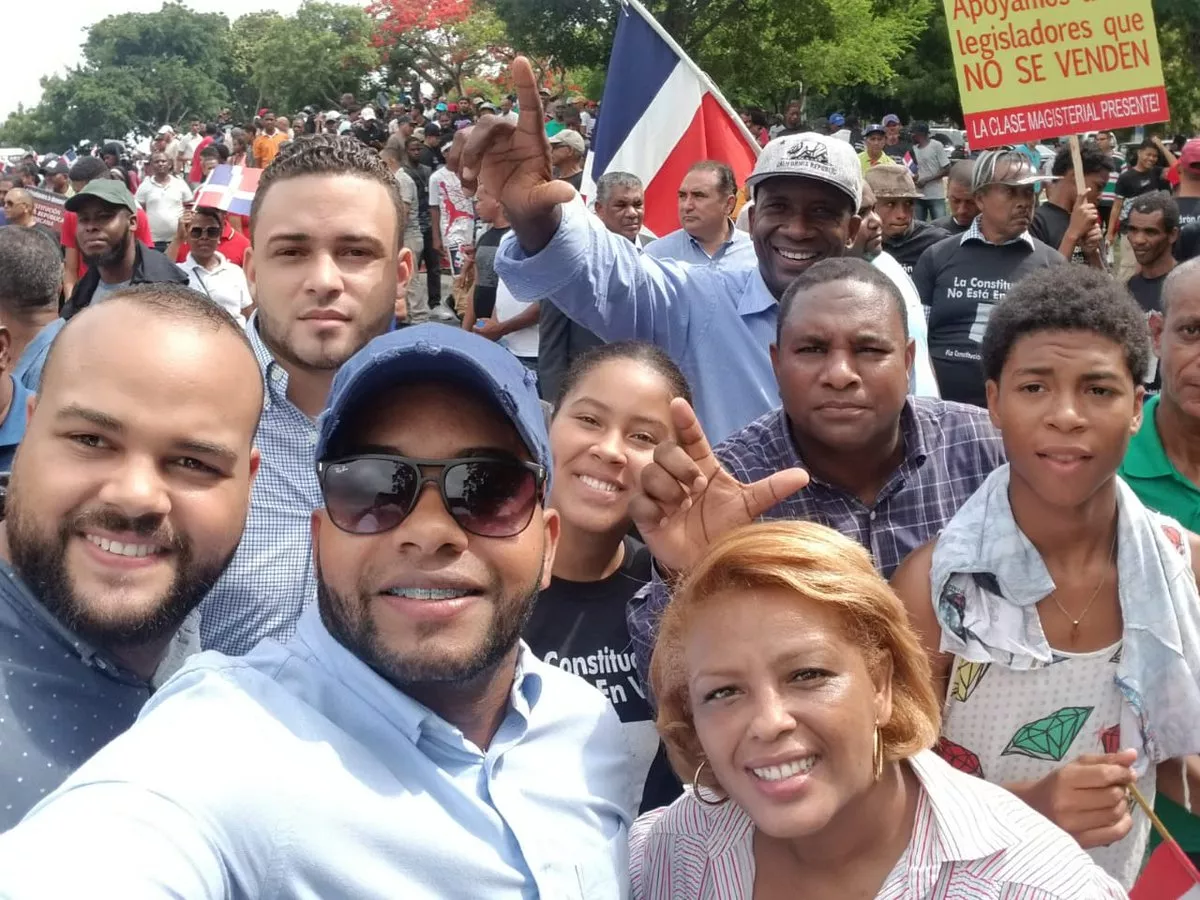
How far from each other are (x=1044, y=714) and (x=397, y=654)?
1.26 meters

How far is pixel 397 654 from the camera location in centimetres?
160

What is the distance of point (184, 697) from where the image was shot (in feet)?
4.69

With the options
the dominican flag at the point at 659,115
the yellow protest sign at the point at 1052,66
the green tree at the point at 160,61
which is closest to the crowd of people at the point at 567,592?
the yellow protest sign at the point at 1052,66

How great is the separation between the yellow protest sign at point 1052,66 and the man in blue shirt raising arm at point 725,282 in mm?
2853

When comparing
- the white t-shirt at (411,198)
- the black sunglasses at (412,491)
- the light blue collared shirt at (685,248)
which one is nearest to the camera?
the black sunglasses at (412,491)

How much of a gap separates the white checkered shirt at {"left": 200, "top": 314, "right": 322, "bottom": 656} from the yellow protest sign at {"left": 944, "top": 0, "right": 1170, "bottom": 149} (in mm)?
4784

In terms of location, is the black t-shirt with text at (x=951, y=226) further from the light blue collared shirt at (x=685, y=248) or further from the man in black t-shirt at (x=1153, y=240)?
the light blue collared shirt at (x=685, y=248)

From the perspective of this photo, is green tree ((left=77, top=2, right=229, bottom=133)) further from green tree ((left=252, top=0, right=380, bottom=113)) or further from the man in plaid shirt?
the man in plaid shirt

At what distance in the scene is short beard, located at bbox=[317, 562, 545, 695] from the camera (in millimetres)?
A: 1602

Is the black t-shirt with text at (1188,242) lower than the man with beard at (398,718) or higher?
higher

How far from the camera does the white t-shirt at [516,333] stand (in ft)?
22.3

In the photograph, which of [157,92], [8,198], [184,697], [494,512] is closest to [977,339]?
[494,512]

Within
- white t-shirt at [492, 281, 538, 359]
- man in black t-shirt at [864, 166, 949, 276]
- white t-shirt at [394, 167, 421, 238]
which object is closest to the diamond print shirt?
white t-shirt at [492, 281, 538, 359]

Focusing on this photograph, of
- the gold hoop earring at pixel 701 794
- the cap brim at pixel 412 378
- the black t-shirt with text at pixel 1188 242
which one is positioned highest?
the black t-shirt with text at pixel 1188 242
